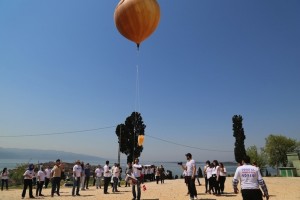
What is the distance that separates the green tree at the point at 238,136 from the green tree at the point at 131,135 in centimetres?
1903

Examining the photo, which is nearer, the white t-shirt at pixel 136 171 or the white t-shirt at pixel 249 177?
the white t-shirt at pixel 249 177

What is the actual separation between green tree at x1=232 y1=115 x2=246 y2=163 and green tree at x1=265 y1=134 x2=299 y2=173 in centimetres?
2444

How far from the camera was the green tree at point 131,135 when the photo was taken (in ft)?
164

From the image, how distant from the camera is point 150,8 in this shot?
12562 mm

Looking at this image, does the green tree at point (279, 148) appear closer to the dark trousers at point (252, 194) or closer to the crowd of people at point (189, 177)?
the crowd of people at point (189, 177)

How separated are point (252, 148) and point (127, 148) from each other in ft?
146

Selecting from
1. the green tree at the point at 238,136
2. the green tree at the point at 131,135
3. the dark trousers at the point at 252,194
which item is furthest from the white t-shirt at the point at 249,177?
the green tree at the point at 238,136

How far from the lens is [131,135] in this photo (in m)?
51.4

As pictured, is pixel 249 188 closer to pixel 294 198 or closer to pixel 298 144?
pixel 294 198

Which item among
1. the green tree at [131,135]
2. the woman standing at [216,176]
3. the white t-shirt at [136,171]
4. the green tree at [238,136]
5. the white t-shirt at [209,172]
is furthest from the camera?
the green tree at [131,135]

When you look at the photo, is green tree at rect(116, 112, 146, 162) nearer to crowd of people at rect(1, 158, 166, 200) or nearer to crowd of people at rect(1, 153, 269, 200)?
crowd of people at rect(1, 158, 166, 200)

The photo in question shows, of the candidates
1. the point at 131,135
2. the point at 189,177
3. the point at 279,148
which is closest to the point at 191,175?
the point at 189,177

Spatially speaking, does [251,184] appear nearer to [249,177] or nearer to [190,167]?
[249,177]

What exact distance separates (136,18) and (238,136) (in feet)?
143
